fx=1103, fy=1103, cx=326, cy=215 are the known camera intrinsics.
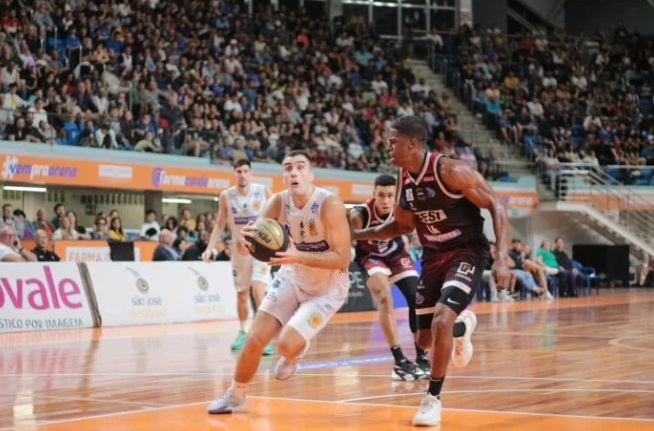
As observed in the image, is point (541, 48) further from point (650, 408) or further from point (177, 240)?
point (650, 408)

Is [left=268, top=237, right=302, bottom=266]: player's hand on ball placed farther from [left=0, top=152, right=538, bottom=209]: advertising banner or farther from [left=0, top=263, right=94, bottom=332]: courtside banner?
[left=0, top=152, right=538, bottom=209]: advertising banner

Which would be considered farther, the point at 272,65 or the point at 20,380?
the point at 272,65

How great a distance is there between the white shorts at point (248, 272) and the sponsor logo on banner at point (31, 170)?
923 centimetres

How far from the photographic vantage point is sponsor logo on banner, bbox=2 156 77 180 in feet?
69.3

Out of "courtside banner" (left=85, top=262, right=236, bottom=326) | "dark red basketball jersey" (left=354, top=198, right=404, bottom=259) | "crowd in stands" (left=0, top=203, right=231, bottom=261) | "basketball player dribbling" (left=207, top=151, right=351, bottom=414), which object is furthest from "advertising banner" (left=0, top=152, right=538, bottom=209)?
"basketball player dribbling" (left=207, top=151, right=351, bottom=414)

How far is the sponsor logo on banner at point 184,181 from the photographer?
24.2 m

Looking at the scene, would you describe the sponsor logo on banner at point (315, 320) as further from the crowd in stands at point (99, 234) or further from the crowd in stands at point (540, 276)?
the crowd in stands at point (540, 276)

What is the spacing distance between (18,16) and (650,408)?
65.3ft

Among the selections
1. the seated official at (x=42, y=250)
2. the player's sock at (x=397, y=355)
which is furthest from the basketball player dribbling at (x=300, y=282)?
the seated official at (x=42, y=250)

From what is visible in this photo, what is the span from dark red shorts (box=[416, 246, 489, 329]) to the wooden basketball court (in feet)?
2.55

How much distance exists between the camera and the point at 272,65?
103ft

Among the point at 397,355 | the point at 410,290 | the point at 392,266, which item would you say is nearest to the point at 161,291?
the point at 392,266

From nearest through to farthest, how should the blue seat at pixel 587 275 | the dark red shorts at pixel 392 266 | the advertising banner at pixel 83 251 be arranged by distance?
the dark red shorts at pixel 392 266 → the advertising banner at pixel 83 251 → the blue seat at pixel 587 275

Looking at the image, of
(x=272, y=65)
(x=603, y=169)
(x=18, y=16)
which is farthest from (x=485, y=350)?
(x=603, y=169)
